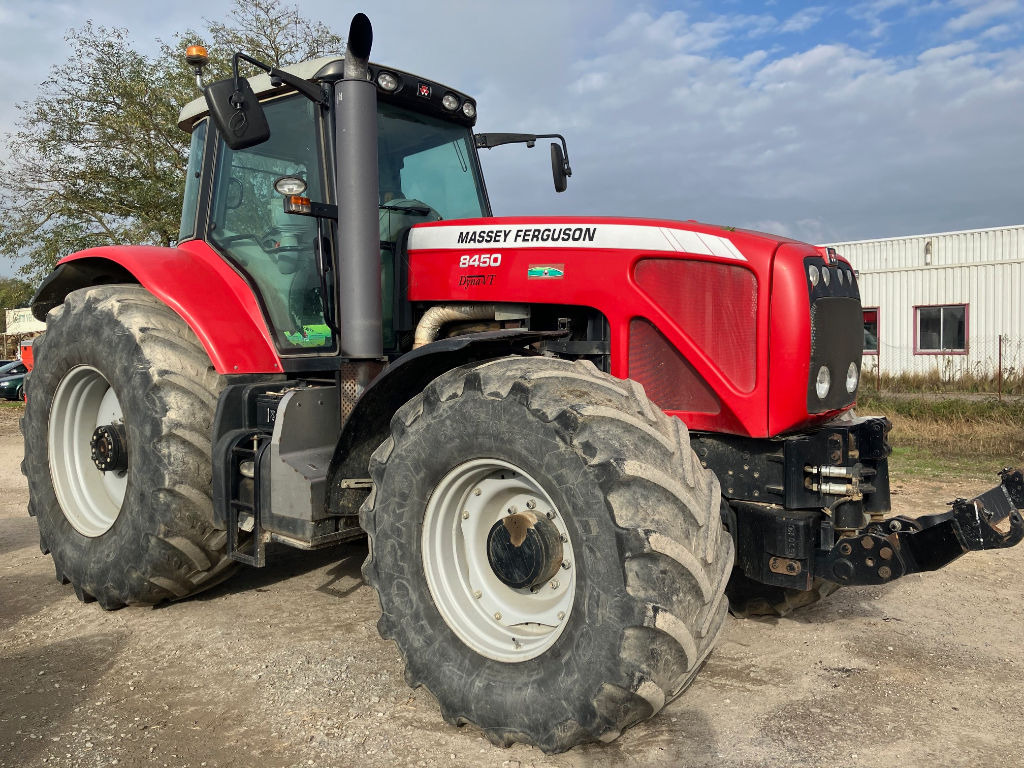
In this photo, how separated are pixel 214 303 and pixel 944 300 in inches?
689

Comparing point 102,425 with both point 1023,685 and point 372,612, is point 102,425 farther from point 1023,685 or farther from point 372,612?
point 1023,685

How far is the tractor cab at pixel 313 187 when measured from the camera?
12.8 ft

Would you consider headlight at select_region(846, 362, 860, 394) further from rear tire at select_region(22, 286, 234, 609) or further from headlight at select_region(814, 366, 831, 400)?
rear tire at select_region(22, 286, 234, 609)

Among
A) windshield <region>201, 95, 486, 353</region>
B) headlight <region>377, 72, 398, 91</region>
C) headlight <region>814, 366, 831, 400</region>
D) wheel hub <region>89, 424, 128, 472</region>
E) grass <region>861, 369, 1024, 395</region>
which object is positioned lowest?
grass <region>861, 369, 1024, 395</region>

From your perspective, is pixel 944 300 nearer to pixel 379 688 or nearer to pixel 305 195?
pixel 305 195

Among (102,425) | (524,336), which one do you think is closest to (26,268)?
(102,425)

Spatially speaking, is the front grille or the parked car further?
the parked car

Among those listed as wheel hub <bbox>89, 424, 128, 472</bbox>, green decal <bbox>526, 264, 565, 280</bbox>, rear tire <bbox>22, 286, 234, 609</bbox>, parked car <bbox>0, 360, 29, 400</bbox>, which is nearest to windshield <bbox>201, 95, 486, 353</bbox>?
rear tire <bbox>22, 286, 234, 609</bbox>

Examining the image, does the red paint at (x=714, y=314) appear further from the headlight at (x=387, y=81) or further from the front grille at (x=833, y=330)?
the headlight at (x=387, y=81)

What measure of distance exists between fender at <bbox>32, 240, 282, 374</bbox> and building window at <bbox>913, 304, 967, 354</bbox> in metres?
16.9

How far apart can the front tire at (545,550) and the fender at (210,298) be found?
1.24 meters

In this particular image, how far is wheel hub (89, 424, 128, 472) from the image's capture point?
4.20 metres

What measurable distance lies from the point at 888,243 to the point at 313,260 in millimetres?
17433

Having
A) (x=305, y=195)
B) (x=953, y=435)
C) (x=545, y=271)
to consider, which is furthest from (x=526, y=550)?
(x=953, y=435)
